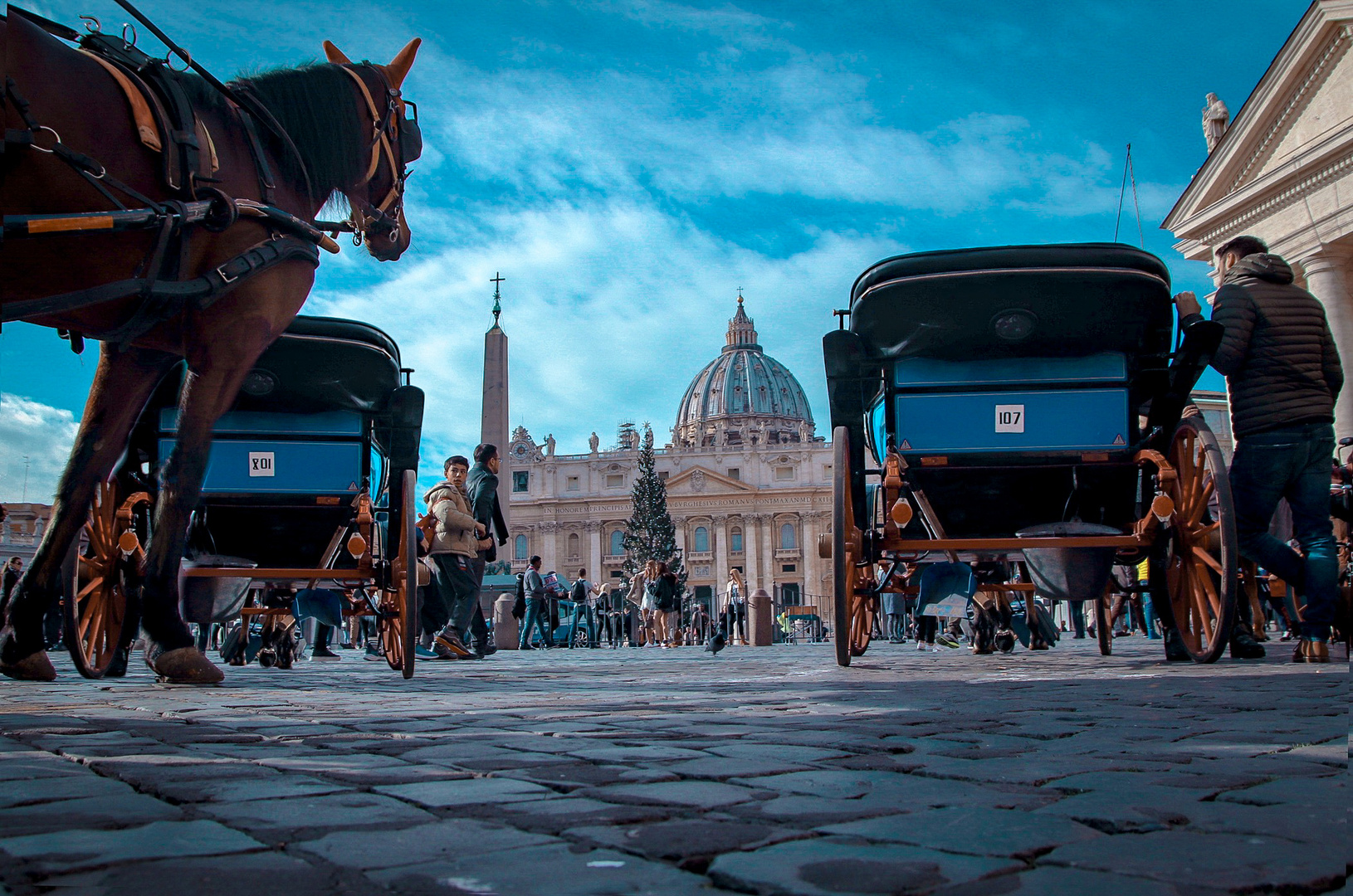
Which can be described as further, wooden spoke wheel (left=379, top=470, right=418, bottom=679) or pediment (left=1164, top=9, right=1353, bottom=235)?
pediment (left=1164, top=9, right=1353, bottom=235)

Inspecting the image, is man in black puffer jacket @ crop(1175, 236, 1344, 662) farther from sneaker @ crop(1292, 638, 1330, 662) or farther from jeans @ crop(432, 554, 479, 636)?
jeans @ crop(432, 554, 479, 636)

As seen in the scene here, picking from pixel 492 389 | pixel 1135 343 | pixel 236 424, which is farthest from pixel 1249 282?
pixel 492 389

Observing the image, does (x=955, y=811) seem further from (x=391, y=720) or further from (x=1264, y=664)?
(x=1264, y=664)

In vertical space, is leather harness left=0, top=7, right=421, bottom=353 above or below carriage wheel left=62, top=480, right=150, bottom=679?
above

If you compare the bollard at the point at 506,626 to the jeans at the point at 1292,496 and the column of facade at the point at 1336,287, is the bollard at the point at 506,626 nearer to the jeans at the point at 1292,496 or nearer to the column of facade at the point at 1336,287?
the jeans at the point at 1292,496

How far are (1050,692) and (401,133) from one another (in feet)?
12.4

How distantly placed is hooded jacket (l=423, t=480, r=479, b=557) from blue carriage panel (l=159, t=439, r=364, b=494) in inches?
105

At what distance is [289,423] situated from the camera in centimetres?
599

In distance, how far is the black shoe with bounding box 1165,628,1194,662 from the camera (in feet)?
18.1

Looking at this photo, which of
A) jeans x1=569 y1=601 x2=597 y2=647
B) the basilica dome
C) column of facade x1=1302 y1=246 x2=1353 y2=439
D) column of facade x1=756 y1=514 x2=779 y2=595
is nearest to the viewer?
column of facade x1=1302 y1=246 x2=1353 y2=439

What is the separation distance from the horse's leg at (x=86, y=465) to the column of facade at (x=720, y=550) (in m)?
82.2

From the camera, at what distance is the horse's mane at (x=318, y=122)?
4566mm

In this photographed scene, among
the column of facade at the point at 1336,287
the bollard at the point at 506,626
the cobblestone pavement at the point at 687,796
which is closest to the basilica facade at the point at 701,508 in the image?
the column of facade at the point at 1336,287

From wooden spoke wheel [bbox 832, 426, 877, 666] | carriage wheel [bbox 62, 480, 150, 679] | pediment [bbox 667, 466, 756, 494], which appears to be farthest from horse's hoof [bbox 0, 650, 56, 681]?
pediment [bbox 667, 466, 756, 494]
